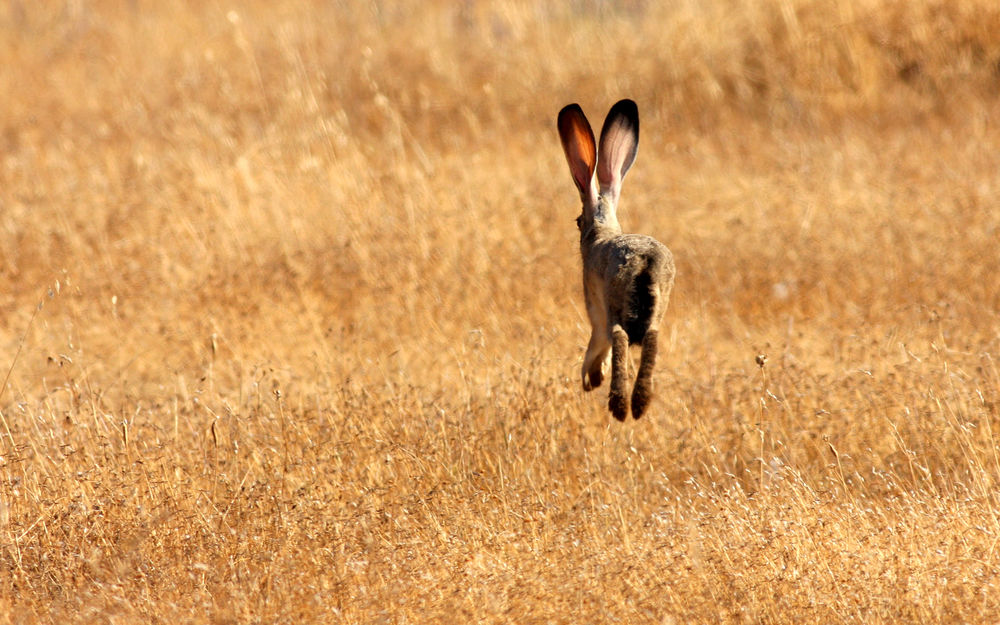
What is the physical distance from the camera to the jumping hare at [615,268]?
170 inches

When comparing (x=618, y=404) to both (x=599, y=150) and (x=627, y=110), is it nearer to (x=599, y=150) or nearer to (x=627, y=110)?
(x=599, y=150)

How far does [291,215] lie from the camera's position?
9.57m

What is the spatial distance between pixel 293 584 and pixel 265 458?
3.84 ft

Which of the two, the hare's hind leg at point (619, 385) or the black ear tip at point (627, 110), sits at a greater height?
the black ear tip at point (627, 110)

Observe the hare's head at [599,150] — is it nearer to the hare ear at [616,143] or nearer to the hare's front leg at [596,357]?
the hare ear at [616,143]

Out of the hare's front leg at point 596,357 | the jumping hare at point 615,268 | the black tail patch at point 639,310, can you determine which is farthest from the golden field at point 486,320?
the black tail patch at point 639,310

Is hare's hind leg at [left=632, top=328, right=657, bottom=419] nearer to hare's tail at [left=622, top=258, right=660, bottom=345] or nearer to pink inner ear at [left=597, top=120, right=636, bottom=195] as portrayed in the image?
hare's tail at [left=622, top=258, right=660, bottom=345]

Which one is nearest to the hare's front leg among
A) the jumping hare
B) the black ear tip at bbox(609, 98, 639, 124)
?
the jumping hare

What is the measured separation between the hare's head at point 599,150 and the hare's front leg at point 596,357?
2.89 ft

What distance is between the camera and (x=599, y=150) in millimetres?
5812

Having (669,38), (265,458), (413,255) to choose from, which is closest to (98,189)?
(413,255)

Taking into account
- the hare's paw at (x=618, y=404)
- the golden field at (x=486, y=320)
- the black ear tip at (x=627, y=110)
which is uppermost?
the black ear tip at (x=627, y=110)

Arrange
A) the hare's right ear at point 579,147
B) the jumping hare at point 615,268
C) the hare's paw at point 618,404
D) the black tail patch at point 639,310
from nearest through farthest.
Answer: the hare's paw at point 618,404 → the jumping hare at point 615,268 → the black tail patch at point 639,310 → the hare's right ear at point 579,147

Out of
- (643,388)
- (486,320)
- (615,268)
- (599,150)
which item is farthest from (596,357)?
(486,320)
